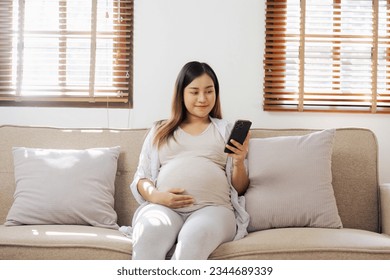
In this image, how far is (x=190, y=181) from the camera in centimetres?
210

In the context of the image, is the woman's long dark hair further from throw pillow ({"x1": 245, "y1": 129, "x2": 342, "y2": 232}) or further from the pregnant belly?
throw pillow ({"x1": 245, "y1": 129, "x2": 342, "y2": 232})

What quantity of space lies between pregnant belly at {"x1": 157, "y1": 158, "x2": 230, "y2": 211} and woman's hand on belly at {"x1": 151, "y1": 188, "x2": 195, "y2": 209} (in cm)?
3

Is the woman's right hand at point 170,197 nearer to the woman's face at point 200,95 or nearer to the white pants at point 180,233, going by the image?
the white pants at point 180,233

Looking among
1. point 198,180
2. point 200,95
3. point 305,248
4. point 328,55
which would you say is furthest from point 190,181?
point 328,55

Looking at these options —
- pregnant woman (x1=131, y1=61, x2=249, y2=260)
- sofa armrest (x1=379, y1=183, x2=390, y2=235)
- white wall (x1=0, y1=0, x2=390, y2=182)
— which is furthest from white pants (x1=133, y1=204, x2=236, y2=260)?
white wall (x1=0, y1=0, x2=390, y2=182)

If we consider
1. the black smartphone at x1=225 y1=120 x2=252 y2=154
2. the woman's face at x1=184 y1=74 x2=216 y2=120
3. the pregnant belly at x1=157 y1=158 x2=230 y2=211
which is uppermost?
the woman's face at x1=184 y1=74 x2=216 y2=120

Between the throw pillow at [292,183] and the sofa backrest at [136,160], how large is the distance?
14 centimetres

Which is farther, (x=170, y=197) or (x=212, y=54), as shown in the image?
(x=212, y=54)

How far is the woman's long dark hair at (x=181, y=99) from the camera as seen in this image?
7.57 ft

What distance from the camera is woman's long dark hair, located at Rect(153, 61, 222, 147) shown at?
2307 mm

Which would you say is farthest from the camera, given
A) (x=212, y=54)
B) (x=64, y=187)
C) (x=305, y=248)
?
(x=212, y=54)

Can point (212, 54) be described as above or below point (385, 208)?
above

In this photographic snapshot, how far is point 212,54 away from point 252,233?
3.88ft

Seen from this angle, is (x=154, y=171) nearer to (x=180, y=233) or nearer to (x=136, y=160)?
(x=136, y=160)
